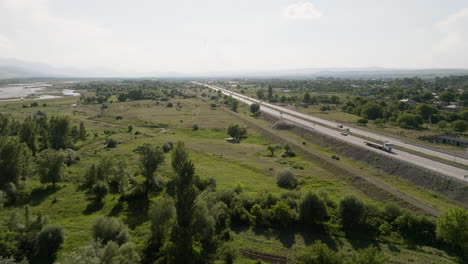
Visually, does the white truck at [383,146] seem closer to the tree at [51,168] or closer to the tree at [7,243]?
the tree at [7,243]

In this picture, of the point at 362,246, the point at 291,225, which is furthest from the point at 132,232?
the point at 362,246

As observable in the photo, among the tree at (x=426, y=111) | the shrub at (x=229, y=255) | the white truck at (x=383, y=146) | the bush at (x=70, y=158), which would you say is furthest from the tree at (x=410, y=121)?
the bush at (x=70, y=158)

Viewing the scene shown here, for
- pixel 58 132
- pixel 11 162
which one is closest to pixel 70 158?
pixel 58 132

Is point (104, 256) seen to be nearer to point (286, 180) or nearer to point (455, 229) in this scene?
point (286, 180)

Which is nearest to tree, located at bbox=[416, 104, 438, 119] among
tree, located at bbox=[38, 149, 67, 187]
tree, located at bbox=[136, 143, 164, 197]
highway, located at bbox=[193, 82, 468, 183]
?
highway, located at bbox=[193, 82, 468, 183]

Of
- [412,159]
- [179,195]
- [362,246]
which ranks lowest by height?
[362,246]

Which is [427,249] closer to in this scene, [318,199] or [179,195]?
[318,199]
